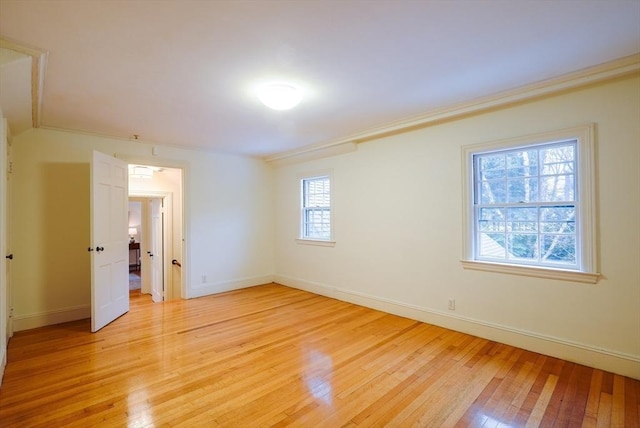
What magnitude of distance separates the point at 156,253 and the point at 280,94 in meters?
5.14

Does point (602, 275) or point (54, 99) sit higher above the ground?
point (54, 99)

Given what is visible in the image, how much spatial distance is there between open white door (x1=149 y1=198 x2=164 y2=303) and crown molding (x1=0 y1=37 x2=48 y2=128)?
3487mm

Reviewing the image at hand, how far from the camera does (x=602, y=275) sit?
2584 millimetres

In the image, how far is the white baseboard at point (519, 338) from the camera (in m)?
2.51

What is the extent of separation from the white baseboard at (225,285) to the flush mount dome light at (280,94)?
141 inches

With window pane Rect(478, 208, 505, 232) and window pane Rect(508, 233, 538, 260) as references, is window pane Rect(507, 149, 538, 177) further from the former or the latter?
window pane Rect(508, 233, 538, 260)

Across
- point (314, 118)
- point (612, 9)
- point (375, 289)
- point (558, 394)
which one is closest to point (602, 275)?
point (558, 394)

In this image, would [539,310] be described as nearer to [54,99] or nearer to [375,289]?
[375,289]

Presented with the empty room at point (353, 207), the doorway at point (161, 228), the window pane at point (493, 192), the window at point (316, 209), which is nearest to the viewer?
the empty room at point (353, 207)

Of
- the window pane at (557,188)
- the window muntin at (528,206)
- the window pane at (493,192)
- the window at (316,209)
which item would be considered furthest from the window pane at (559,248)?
the window at (316,209)

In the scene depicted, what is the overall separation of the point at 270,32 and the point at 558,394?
3.29 meters

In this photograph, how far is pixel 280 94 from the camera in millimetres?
2674

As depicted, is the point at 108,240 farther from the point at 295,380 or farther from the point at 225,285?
the point at 295,380

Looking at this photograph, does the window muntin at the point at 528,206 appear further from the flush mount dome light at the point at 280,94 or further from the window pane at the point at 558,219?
the flush mount dome light at the point at 280,94
